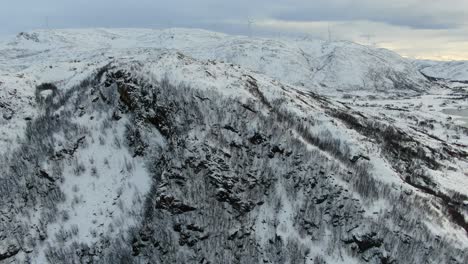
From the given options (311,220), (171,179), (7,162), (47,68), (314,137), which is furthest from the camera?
(47,68)

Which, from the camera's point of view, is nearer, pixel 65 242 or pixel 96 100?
pixel 65 242

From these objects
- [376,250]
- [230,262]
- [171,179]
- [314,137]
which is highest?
[314,137]

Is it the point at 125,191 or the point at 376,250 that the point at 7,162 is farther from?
the point at 376,250

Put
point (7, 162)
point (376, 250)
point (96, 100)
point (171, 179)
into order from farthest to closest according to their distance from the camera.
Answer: point (96, 100), point (7, 162), point (171, 179), point (376, 250)

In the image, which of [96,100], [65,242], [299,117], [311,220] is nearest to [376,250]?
[311,220]

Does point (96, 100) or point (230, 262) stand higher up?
point (96, 100)

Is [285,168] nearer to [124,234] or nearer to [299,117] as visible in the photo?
[299,117]
